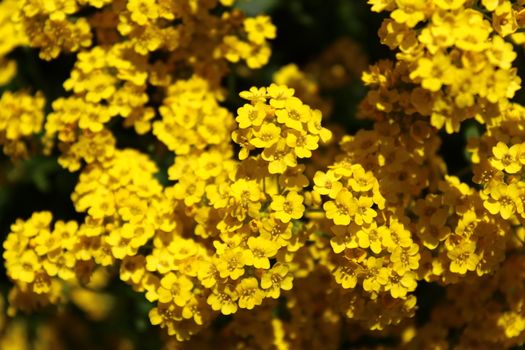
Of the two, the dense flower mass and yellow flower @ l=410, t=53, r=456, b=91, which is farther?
the dense flower mass

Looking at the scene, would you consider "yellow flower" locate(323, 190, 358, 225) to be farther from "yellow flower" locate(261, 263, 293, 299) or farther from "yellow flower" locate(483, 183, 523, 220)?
"yellow flower" locate(483, 183, 523, 220)

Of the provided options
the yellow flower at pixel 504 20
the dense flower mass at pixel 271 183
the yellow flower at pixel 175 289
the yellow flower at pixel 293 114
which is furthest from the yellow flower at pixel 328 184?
the yellow flower at pixel 504 20

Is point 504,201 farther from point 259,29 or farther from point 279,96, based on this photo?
point 259,29

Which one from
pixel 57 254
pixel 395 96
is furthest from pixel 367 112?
pixel 57 254

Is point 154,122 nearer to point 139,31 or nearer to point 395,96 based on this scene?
point 139,31

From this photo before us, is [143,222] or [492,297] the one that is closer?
[143,222]

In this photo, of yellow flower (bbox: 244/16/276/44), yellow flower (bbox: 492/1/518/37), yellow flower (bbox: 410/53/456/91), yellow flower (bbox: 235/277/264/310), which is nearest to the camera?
yellow flower (bbox: 410/53/456/91)

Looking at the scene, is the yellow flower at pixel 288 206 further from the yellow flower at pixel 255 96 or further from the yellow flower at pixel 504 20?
the yellow flower at pixel 504 20

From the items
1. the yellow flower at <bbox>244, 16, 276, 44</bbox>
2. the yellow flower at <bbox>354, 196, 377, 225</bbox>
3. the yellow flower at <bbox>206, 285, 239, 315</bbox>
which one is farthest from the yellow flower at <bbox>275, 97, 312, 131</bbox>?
Answer: the yellow flower at <bbox>244, 16, 276, 44</bbox>
